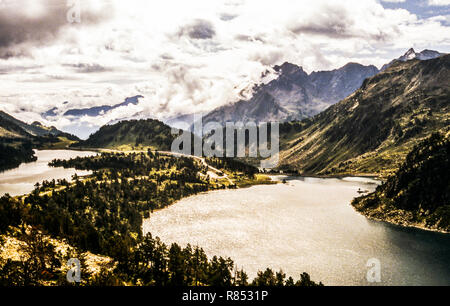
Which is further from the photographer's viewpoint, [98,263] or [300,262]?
[300,262]

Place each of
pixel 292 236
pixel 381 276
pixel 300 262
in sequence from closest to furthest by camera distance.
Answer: pixel 381 276 → pixel 300 262 → pixel 292 236

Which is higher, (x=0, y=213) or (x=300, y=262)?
(x=0, y=213)

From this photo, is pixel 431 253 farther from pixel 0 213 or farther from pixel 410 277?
pixel 0 213

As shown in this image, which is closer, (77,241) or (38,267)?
(38,267)

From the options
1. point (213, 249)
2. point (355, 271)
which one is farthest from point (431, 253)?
point (213, 249)
